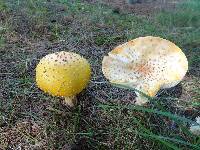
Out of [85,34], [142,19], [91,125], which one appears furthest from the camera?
[142,19]

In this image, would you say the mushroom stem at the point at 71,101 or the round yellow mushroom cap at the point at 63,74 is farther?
the mushroom stem at the point at 71,101

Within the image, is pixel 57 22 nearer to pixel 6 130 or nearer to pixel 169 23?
pixel 169 23

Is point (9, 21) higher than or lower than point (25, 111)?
higher

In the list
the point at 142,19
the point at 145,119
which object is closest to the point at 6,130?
the point at 145,119

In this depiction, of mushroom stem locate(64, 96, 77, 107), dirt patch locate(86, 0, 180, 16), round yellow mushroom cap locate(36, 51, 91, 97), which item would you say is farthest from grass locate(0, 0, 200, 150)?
dirt patch locate(86, 0, 180, 16)

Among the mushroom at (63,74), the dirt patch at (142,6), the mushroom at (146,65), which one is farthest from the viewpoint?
the dirt patch at (142,6)

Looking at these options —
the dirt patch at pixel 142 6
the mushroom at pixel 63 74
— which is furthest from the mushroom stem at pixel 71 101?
the dirt patch at pixel 142 6

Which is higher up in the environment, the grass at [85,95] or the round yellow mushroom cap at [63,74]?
the round yellow mushroom cap at [63,74]

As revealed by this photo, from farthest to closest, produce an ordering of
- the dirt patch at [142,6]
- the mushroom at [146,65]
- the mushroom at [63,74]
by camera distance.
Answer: the dirt patch at [142,6], the mushroom at [146,65], the mushroom at [63,74]

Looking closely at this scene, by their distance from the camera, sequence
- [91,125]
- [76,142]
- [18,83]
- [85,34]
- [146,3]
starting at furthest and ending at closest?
[146,3], [85,34], [18,83], [91,125], [76,142]

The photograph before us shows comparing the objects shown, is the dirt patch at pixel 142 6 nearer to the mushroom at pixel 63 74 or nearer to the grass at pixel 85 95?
the grass at pixel 85 95
